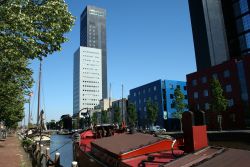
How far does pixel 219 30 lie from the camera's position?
99.1 metres

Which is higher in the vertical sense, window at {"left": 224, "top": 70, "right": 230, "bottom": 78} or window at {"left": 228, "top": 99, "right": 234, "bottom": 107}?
window at {"left": 224, "top": 70, "right": 230, "bottom": 78}

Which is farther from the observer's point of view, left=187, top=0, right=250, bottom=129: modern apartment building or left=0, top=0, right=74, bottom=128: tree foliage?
left=187, top=0, right=250, bottom=129: modern apartment building

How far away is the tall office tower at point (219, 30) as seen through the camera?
9044 centimetres

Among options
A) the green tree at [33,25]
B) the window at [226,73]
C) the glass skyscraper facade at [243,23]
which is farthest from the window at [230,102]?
the green tree at [33,25]

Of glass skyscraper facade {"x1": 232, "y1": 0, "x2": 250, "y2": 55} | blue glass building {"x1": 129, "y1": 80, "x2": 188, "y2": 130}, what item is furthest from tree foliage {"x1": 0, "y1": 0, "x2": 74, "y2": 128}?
blue glass building {"x1": 129, "y1": 80, "x2": 188, "y2": 130}

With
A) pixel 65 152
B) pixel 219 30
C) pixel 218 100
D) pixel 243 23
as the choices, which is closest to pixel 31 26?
pixel 65 152

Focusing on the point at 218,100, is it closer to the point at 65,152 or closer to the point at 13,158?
the point at 65,152

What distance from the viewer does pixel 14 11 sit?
1271 centimetres

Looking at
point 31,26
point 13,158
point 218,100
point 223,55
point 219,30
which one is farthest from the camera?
point 219,30

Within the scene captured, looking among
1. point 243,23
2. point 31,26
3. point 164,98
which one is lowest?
point 31,26

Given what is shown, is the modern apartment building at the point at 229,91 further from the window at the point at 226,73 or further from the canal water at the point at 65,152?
the canal water at the point at 65,152

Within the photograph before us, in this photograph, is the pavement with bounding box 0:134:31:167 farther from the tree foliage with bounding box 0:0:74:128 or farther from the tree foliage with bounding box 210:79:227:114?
the tree foliage with bounding box 210:79:227:114

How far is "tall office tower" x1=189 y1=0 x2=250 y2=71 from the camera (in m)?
90.4

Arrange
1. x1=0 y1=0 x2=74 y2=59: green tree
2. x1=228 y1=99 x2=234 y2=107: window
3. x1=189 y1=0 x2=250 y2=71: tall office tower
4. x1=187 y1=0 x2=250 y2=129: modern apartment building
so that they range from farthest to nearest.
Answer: x1=189 y1=0 x2=250 y2=71: tall office tower < x1=228 y1=99 x2=234 y2=107: window < x1=187 y1=0 x2=250 y2=129: modern apartment building < x1=0 y1=0 x2=74 y2=59: green tree
